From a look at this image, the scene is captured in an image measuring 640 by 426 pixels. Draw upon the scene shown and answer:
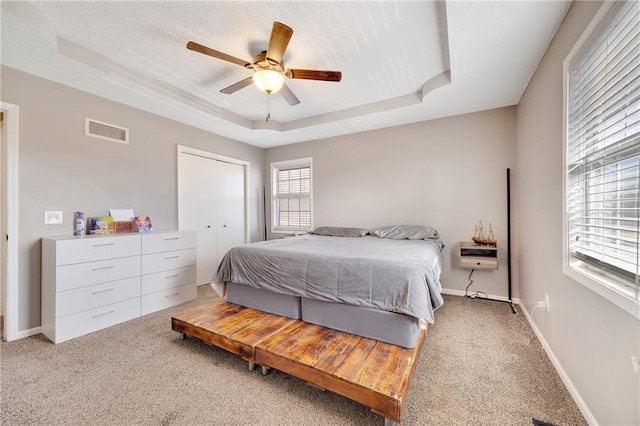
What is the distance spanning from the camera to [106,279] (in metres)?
2.49

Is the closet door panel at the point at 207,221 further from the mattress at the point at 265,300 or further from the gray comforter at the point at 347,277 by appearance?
the gray comforter at the point at 347,277

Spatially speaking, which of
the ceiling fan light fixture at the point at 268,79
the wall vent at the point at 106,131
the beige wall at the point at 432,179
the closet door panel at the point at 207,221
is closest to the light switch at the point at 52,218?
the wall vent at the point at 106,131

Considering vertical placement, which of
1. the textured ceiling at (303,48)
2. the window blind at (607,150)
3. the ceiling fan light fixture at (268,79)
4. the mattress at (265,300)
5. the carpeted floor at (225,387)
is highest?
the textured ceiling at (303,48)

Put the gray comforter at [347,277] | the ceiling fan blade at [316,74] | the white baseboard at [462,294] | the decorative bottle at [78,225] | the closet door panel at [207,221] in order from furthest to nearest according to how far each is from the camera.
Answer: the closet door panel at [207,221], the white baseboard at [462,294], the decorative bottle at [78,225], the ceiling fan blade at [316,74], the gray comforter at [347,277]

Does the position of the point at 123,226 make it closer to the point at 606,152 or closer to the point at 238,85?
the point at 238,85

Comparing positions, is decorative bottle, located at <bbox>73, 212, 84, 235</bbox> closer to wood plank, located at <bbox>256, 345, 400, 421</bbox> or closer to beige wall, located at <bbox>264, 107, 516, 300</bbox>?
wood plank, located at <bbox>256, 345, 400, 421</bbox>

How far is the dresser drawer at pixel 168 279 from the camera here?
281 centimetres

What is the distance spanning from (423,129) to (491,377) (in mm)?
3071

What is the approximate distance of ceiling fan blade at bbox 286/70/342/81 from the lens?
2.09 metres

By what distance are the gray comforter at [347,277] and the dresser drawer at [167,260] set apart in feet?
3.52

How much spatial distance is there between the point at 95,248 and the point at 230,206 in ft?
7.25

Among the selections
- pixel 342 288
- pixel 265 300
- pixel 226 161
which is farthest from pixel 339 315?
pixel 226 161

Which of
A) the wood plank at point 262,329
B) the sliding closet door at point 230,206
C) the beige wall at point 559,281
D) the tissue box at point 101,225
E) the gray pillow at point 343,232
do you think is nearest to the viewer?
the beige wall at point 559,281

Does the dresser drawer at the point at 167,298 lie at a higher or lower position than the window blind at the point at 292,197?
lower
